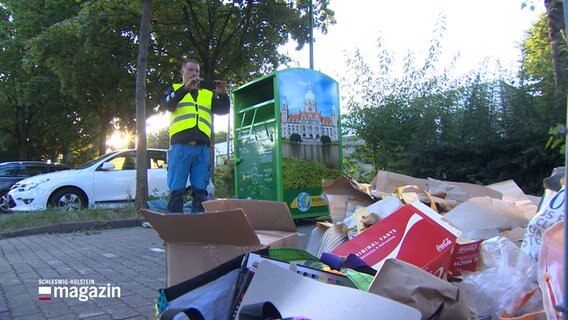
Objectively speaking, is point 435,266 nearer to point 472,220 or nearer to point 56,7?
point 472,220

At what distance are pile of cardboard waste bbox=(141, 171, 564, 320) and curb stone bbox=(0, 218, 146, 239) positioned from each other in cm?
563

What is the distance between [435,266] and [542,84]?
18.7ft

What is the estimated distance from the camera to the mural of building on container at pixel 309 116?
273 inches

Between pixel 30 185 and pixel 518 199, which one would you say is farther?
pixel 30 185

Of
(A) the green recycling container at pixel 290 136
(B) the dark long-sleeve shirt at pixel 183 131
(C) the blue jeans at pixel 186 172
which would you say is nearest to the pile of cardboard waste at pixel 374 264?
(C) the blue jeans at pixel 186 172

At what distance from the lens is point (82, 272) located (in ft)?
13.1

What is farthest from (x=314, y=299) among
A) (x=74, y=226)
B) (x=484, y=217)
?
(x=74, y=226)

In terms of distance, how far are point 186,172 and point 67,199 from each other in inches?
246

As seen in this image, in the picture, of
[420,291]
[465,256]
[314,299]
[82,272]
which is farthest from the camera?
[82,272]

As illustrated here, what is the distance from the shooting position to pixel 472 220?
268cm

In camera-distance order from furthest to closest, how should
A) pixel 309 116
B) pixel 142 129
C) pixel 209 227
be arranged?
pixel 142 129
pixel 309 116
pixel 209 227

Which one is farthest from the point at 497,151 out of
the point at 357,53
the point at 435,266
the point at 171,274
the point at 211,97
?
the point at 171,274

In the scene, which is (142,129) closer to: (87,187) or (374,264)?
(87,187)

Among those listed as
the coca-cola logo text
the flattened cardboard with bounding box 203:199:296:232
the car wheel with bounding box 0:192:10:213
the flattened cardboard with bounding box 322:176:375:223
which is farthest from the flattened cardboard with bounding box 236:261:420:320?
the car wheel with bounding box 0:192:10:213
